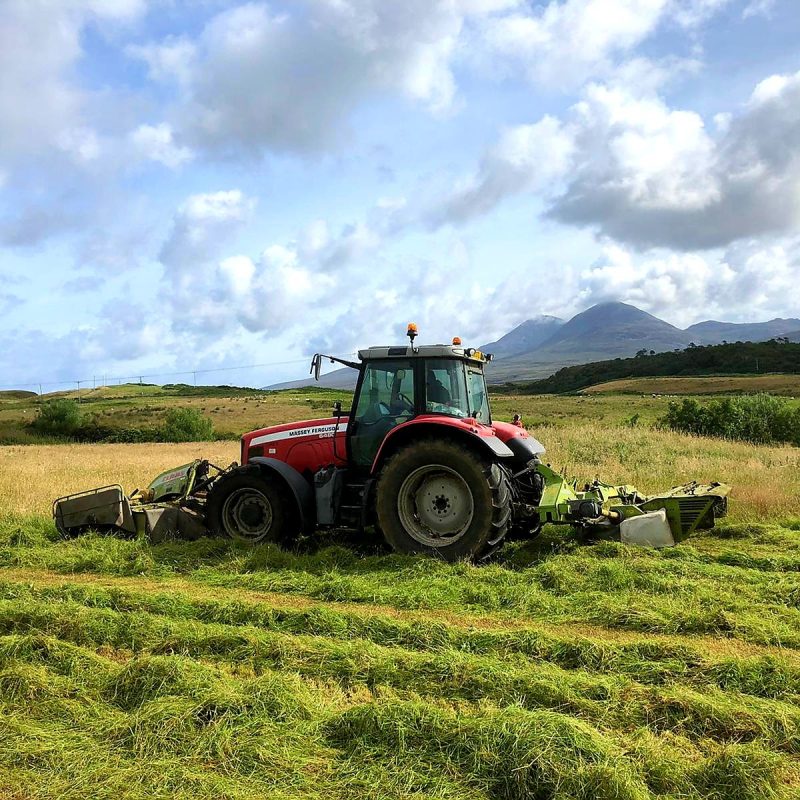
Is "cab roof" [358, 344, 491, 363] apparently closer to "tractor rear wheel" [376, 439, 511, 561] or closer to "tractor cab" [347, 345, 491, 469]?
"tractor cab" [347, 345, 491, 469]

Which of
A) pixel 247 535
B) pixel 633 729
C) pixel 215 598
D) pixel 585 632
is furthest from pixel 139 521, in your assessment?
pixel 633 729

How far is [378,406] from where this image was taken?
791 cm

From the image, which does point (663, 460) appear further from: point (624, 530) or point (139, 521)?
point (139, 521)

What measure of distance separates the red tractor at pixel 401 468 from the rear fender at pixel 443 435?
11mm

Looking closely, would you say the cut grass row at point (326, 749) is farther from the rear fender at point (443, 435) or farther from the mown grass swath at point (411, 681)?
the rear fender at point (443, 435)

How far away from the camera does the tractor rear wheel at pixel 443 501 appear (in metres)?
6.89

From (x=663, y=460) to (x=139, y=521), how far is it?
37.4ft

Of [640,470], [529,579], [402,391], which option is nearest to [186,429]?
[640,470]

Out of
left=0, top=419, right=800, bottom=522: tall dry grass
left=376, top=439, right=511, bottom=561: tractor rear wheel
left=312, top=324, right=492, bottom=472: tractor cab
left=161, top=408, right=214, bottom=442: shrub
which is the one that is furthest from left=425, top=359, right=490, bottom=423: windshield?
left=161, top=408, right=214, bottom=442: shrub

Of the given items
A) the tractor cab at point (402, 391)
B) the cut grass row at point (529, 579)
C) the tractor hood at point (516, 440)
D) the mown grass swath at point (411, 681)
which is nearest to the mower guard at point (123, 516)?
the cut grass row at point (529, 579)

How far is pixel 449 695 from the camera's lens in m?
4.08

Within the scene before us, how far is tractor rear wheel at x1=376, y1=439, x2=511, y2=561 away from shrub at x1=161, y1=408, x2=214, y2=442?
3455 centimetres

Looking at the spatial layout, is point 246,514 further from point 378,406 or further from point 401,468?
point 401,468

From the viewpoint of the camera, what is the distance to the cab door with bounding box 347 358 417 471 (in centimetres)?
777
